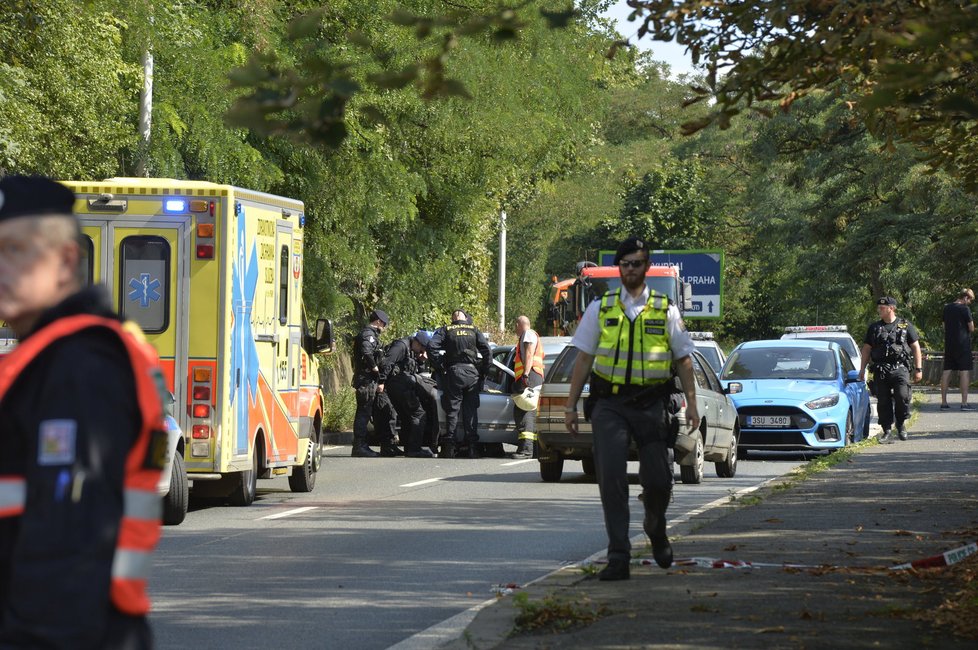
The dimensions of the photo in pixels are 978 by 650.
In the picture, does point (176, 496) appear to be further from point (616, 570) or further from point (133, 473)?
point (133, 473)

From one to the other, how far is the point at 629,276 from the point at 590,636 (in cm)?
277

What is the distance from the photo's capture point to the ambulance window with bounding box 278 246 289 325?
15423 mm

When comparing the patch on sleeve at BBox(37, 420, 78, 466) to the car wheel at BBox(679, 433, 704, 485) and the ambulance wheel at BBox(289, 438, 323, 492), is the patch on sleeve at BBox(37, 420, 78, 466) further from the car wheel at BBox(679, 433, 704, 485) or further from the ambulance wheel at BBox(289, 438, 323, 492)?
the car wheel at BBox(679, 433, 704, 485)

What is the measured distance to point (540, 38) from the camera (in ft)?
91.5

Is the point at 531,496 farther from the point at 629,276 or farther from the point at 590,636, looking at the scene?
the point at 590,636

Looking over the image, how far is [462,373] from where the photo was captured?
74.0ft

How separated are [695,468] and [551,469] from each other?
1.56 meters

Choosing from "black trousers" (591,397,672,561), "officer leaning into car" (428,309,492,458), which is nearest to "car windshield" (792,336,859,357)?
"officer leaning into car" (428,309,492,458)

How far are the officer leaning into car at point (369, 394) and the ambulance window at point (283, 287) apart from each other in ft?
24.4

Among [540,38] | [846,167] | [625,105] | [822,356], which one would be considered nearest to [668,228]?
[625,105]

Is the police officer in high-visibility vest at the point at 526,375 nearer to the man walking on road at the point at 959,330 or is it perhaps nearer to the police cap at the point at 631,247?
the man walking on road at the point at 959,330

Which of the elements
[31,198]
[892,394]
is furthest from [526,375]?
[31,198]

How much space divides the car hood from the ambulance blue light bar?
960cm

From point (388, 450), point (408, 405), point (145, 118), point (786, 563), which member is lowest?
point (388, 450)
